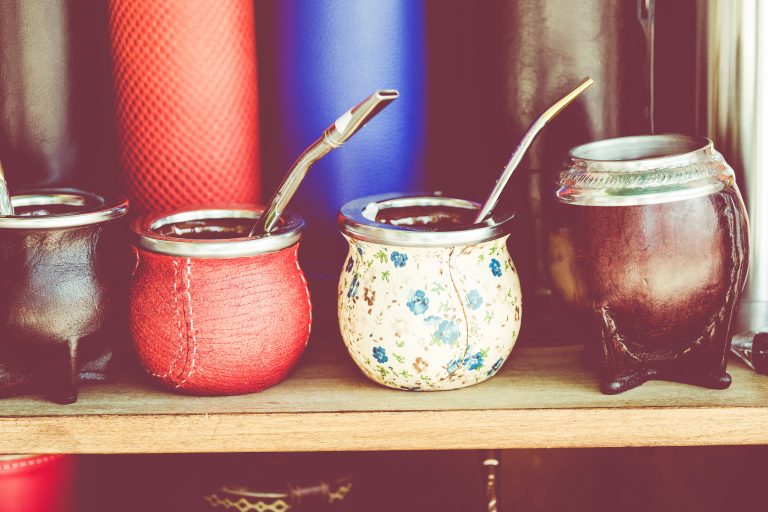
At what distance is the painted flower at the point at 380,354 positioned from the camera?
20.0 inches

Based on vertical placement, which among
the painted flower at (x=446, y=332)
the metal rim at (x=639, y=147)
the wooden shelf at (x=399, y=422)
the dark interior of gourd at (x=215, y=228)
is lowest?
the wooden shelf at (x=399, y=422)

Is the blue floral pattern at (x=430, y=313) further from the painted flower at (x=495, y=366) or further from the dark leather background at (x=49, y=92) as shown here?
the dark leather background at (x=49, y=92)

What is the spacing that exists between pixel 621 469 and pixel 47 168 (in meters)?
0.63

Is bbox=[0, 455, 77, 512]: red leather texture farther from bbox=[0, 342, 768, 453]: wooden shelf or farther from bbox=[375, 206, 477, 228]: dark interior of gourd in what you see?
bbox=[375, 206, 477, 228]: dark interior of gourd

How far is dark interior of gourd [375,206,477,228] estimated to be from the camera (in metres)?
0.56

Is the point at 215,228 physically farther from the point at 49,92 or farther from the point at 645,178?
the point at 645,178

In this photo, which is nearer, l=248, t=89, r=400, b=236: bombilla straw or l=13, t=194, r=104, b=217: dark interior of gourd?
l=248, t=89, r=400, b=236: bombilla straw

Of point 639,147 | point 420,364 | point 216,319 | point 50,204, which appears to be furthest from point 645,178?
point 50,204

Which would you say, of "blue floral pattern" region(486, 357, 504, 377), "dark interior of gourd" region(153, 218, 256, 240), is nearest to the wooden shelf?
"blue floral pattern" region(486, 357, 504, 377)

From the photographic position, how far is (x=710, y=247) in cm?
48

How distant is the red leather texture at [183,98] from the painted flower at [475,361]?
231 millimetres

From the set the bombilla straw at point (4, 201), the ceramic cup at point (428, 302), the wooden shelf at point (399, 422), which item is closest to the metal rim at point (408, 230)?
the ceramic cup at point (428, 302)

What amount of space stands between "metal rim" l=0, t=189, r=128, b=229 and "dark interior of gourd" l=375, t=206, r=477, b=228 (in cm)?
19

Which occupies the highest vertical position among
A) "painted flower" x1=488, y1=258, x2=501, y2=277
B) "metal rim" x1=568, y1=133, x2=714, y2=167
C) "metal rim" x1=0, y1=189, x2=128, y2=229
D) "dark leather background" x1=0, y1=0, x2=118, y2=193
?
"dark leather background" x1=0, y1=0, x2=118, y2=193
